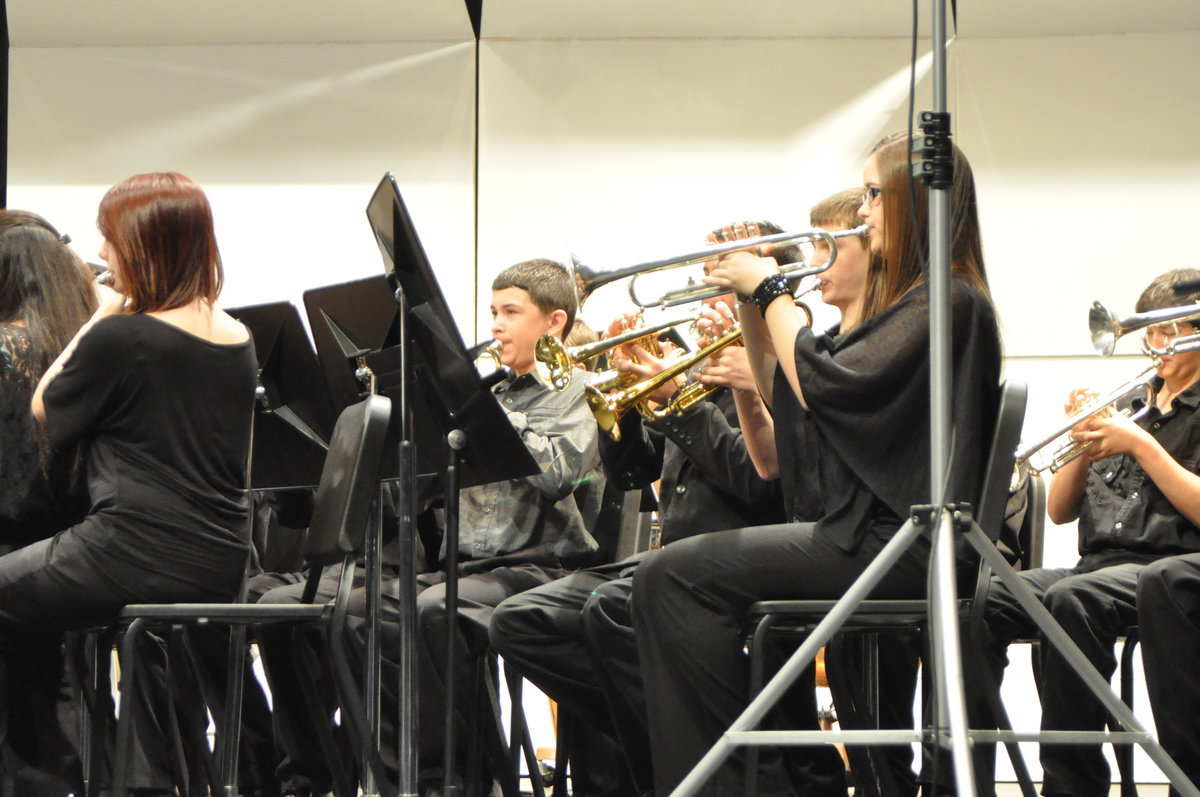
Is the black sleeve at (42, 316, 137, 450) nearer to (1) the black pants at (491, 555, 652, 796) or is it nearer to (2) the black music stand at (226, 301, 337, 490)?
(2) the black music stand at (226, 301, 337, 490)

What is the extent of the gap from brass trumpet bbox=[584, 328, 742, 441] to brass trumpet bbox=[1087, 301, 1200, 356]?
3.39 ft

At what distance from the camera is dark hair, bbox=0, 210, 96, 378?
9.70 feet

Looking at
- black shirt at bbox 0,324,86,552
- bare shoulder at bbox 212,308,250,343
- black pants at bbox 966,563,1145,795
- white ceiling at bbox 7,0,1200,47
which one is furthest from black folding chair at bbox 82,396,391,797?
white ceiling at bbox 7,0,1200,47

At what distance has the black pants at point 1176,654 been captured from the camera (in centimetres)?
263

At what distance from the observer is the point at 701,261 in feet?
8.57

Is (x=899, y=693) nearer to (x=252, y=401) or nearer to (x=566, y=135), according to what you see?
(x=252, y=401)

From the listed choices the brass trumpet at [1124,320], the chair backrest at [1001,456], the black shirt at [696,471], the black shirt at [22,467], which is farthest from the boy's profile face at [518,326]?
the chair backrest at [1001,456]

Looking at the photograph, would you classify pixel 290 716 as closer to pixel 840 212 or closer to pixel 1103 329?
pixel 840 212

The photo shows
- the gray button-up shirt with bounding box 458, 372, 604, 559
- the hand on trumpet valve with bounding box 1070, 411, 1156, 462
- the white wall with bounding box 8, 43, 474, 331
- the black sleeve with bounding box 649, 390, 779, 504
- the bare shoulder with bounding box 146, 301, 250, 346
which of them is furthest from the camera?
the white wall with bounding box 8, 43, 474, 331

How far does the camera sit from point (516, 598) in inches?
120

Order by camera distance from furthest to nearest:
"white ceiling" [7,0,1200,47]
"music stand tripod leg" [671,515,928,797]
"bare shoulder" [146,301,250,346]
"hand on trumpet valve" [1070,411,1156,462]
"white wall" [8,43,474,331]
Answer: "white wall" [8,43,474,331] < "white ceiling" [7,0,1200,47] < "hand on trumpet valve" [1070,411,1156,462] < "bare shoulder" [146,301,250,346] < "music stand tripod leg" [671,515,928,797]

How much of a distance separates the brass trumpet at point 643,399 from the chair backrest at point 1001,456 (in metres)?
0.83

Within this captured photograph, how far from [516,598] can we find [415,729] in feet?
2.35

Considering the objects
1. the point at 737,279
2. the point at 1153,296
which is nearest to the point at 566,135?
the point at 1153,296
